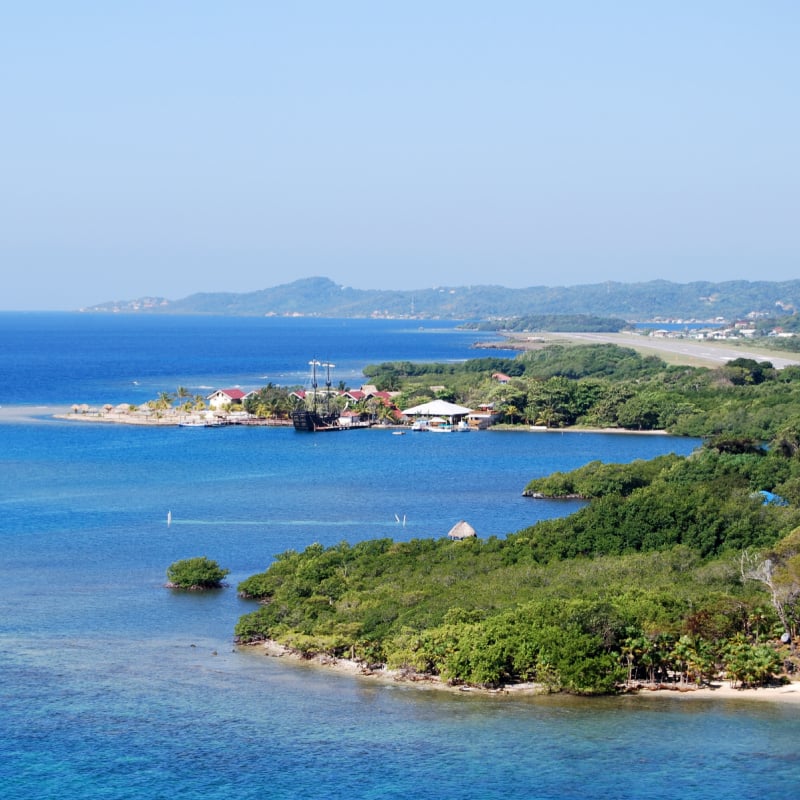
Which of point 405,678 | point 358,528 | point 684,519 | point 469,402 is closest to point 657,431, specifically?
point 469,402

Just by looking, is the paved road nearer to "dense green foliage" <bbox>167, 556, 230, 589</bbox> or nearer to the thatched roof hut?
the thatched roof hut

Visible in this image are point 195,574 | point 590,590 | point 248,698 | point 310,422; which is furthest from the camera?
point 310,422

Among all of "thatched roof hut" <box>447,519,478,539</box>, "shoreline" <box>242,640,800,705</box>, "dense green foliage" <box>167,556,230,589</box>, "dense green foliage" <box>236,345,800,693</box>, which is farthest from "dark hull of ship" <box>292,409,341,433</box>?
"shoreline" <box>242,640,800,705</box>

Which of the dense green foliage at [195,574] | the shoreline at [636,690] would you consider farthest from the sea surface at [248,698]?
the dense green foliage at [195,574]

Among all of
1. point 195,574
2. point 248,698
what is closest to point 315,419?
point 195,574

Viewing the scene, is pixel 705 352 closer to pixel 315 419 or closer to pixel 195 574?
pixel 315 419

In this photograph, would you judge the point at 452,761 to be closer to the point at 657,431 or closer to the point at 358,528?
the point at 358,528
